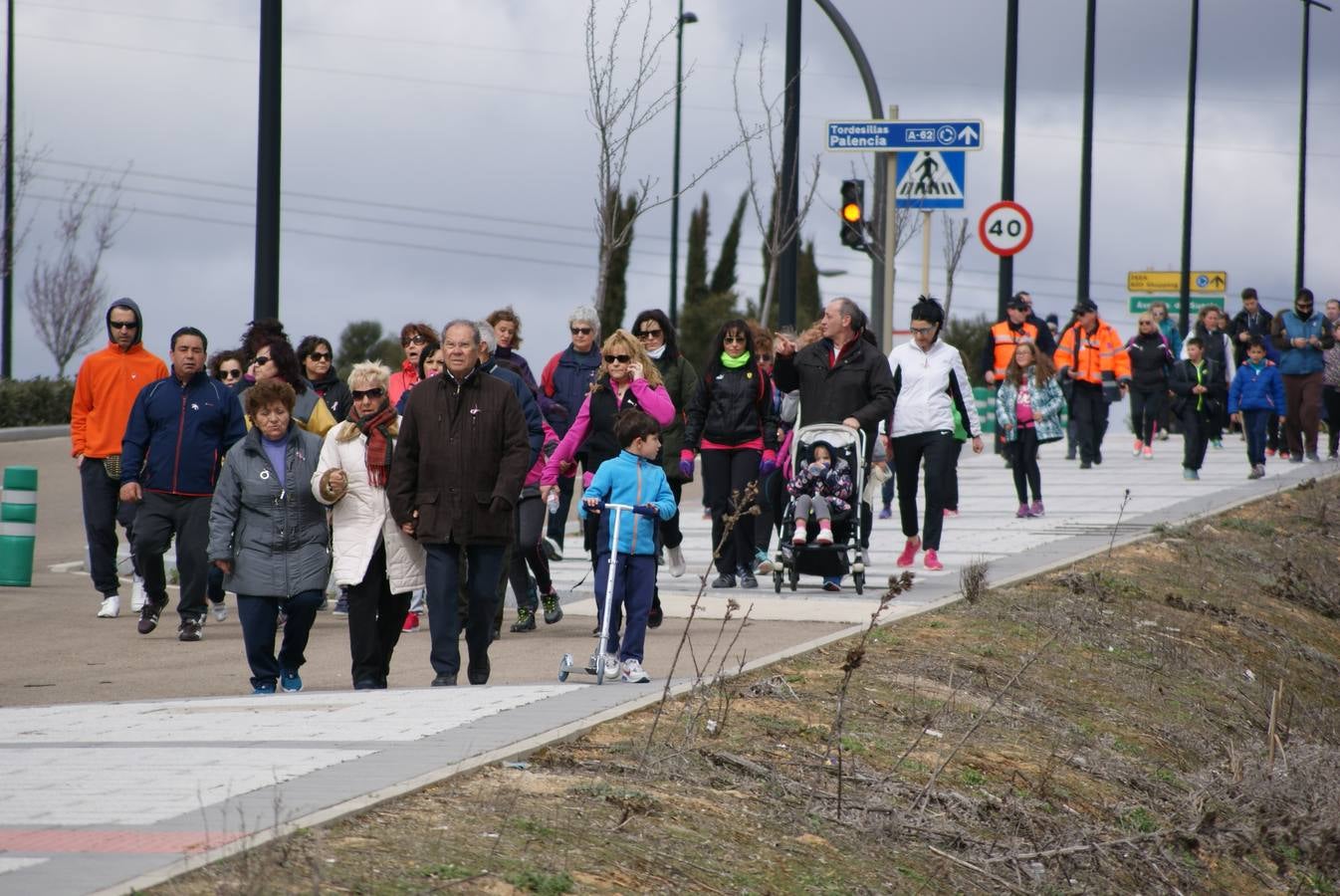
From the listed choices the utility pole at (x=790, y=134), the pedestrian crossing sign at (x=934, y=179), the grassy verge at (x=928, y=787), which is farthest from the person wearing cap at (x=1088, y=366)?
the grassy verge at (x=928, y=787)

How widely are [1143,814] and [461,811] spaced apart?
129 inches

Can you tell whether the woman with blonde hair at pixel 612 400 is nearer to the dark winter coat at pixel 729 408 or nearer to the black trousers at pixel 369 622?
the dark winter coat at pixel 729 408

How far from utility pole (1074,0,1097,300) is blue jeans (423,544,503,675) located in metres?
30.5

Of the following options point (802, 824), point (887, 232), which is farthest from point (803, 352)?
point (802, 824)

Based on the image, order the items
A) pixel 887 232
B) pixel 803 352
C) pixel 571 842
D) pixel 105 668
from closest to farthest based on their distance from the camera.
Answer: pixel 571 842 < pixel 105 668 < pixel 803 352 < pixel 887 232

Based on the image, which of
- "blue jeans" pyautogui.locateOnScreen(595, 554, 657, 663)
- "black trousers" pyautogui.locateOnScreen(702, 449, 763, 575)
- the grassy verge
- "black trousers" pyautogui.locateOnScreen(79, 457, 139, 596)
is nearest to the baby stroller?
"black trousers" pyautogui.locateOnScreen(702, 449, 763, 575)

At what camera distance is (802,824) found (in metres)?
6.73

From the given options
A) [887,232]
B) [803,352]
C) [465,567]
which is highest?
[887,232]

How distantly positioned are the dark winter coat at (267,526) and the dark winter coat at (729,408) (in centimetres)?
447

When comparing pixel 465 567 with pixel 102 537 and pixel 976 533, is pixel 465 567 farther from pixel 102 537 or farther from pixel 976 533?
pixel 976 533

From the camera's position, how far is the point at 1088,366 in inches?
1012

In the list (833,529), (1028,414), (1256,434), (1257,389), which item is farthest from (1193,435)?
(833,529)

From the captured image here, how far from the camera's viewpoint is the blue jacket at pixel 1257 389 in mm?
24312

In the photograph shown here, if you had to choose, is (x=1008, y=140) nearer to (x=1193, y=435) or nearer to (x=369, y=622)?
(x=1193, y=435)
